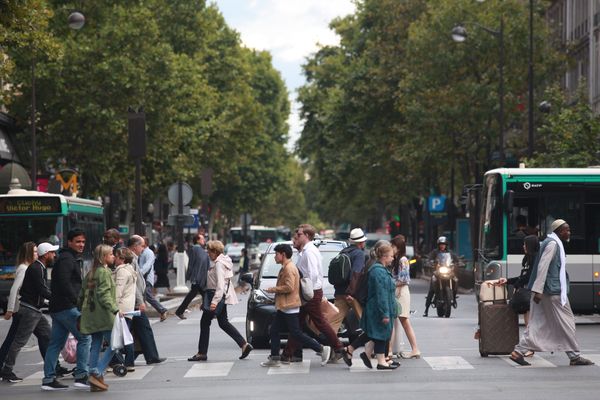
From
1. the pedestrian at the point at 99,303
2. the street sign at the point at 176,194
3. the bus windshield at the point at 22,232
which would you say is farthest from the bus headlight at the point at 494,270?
the pedestrian at the point at 99,303

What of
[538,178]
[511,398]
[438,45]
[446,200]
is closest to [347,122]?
[446,200]

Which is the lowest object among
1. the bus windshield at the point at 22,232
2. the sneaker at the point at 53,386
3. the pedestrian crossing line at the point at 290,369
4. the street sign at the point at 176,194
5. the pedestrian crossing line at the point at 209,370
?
the sneaker at the point at 53,386

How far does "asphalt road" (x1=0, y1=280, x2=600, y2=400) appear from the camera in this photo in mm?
15891

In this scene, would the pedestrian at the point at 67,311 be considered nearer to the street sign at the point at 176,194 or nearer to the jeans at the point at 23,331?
the jeans at the point at 23,331

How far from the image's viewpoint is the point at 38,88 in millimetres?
54219

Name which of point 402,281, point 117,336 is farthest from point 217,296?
point 117,336

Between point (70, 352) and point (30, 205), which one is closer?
point (70, 352)

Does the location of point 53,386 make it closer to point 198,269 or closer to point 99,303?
point 99,303

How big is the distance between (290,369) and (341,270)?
1550 mm

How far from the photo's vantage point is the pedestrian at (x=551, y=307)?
1892 centimetres

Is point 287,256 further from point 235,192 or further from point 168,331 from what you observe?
point 235,192

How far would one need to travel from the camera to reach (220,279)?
2083cm

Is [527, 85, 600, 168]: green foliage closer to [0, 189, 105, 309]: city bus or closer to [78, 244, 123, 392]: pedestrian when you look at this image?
[0, 189, 105, 309]: city bus

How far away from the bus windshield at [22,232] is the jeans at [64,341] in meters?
18.6
